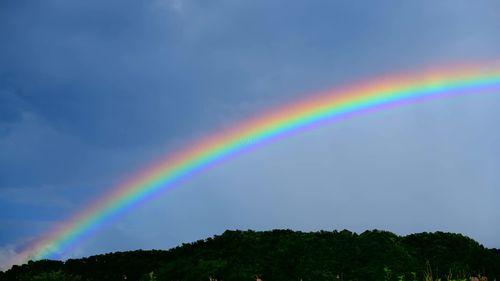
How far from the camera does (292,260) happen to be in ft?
76.2

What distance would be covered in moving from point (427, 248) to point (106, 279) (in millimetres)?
15081

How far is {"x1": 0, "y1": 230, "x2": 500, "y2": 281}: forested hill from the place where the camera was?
2219 centimetres

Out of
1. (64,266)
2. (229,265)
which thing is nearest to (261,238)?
(229,265)

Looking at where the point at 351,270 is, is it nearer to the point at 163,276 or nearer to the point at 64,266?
the point at 163,276

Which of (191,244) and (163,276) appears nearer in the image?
(163,276)

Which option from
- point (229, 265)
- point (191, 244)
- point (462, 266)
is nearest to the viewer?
point (229, 265)

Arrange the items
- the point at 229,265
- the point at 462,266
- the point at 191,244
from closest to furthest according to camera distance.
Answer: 1. the point at 229,265
2. the point at 462,266
3. the point at 191,244

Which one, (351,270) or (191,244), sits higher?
(191,244)

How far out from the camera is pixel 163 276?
22469mm

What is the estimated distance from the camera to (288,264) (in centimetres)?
2298

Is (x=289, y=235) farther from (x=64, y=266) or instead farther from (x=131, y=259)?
(x=64, y=266)

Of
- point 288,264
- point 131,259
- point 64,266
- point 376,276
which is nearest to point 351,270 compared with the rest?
point 376,276

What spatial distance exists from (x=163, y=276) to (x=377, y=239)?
10.1 m

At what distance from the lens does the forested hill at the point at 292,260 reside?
2219 cm
